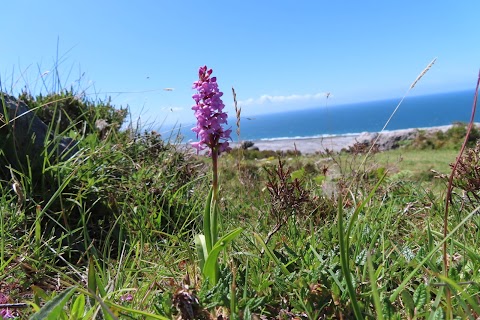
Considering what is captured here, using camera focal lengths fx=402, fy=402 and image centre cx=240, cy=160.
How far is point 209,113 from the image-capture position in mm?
1741

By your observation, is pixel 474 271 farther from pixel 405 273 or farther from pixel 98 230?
pixel 98 230

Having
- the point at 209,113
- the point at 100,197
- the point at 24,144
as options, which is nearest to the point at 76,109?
the point at 24,144

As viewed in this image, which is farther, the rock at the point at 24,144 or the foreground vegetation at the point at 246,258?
the rock at the point at 24,144

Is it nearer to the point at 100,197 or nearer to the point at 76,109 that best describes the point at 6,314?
the point at 100,197

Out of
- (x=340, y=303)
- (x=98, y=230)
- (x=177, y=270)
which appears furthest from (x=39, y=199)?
(x=340, y=303)

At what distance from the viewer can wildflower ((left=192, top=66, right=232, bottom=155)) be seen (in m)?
1.73

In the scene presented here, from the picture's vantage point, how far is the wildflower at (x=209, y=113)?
5.67 feet

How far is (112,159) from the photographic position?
3.19 metres

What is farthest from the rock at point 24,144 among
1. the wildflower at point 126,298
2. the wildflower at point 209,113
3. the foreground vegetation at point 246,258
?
the wildflower at point 126,298

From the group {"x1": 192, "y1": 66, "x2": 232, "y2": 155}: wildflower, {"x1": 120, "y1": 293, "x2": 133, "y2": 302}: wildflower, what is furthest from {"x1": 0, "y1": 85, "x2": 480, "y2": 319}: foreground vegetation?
{"x1": 192, "y1": 66, "x2": 232, "y2": 155}: wildflower

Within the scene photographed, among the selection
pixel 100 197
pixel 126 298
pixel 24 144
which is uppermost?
pixel 24 144

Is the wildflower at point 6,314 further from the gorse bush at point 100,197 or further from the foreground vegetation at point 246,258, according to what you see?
the gorse bush at point 100,197

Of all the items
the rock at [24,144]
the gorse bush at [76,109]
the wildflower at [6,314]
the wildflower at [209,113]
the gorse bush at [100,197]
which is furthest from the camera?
the gorse bush at [76,109]

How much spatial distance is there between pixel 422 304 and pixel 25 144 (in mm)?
2823
